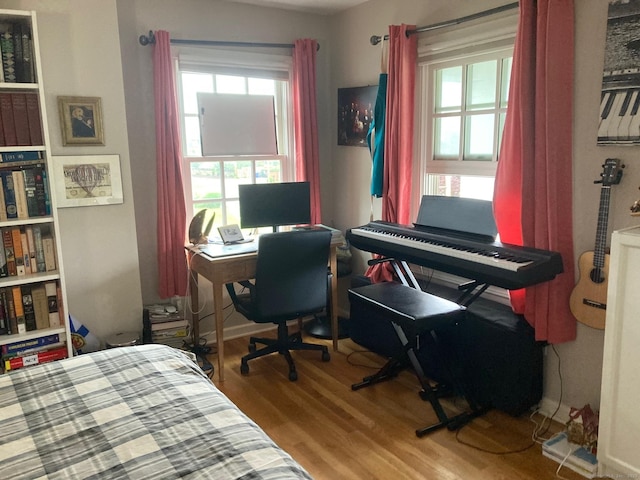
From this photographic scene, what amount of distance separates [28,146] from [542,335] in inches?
109

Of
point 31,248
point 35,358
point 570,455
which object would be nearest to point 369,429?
point 570,455

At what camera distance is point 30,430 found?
1368 mm

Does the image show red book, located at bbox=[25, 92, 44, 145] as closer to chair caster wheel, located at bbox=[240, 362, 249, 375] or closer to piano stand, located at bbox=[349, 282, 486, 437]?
chair caster wheel, located at bbox=[240, 362, 249, 375]

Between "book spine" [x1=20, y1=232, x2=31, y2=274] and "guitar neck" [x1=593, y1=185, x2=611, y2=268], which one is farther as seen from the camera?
"book spine" [x1=20, y1=232, x2=31, y2=274]

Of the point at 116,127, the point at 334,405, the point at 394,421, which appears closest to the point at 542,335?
the point at 394,421

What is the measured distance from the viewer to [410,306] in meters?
2.64

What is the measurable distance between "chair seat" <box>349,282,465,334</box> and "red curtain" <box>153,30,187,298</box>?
1.28 metres

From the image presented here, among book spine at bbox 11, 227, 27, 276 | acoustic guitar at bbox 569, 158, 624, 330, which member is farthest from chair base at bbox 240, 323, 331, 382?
acoustic guitar at bbox 569, 158, 624, 330

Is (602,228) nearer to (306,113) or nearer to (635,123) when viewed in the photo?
(635,123)

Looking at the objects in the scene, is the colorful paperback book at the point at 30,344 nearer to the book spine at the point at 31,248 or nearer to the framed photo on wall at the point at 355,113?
the book spine at the point at 31,248

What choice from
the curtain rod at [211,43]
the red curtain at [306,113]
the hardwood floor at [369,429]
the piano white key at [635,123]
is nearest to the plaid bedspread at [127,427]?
the hardwood floor at [369,429]

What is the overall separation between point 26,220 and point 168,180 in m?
0.94

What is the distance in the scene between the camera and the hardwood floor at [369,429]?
2.27 meters

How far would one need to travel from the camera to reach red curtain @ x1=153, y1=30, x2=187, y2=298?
3236mm
